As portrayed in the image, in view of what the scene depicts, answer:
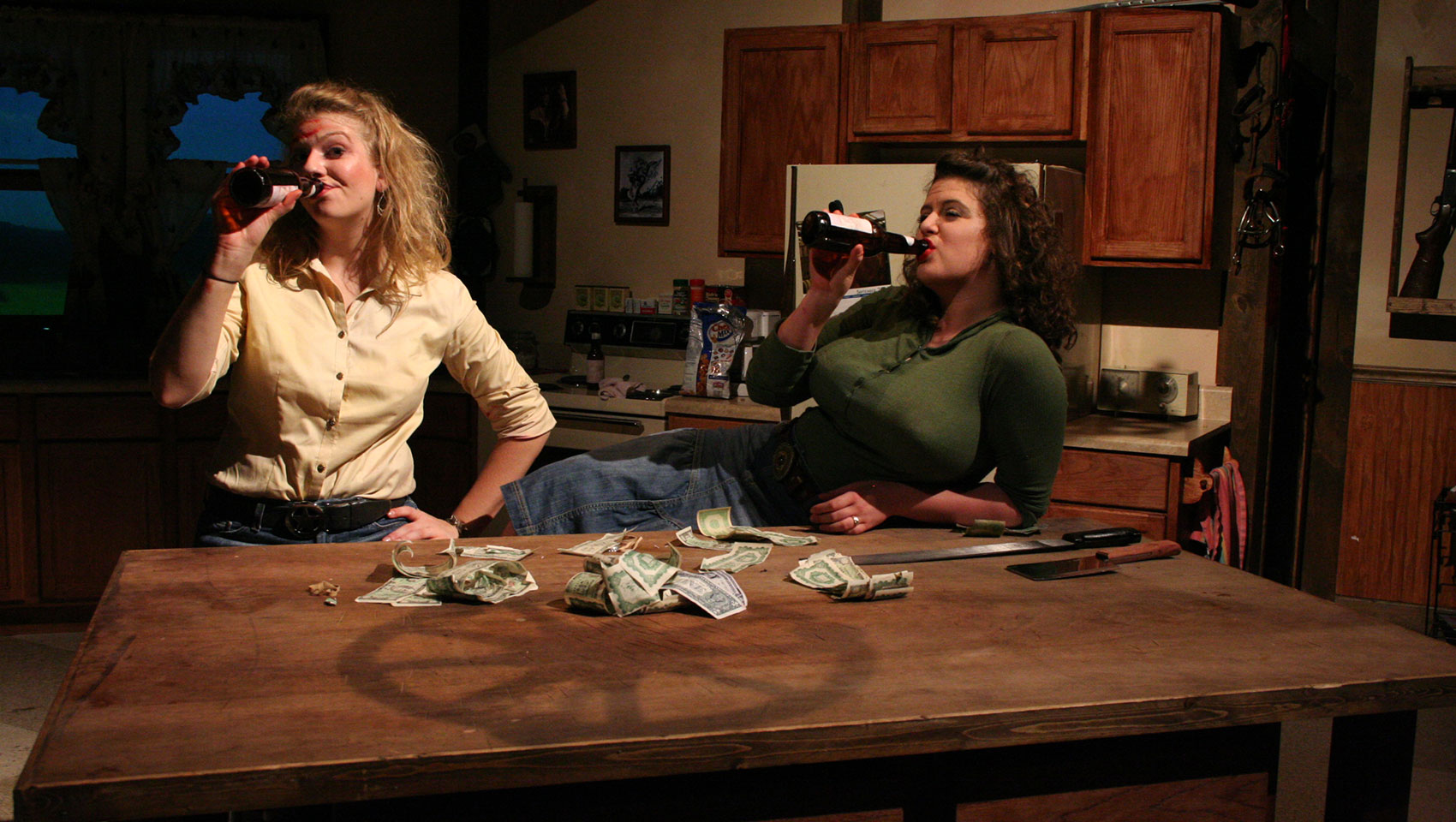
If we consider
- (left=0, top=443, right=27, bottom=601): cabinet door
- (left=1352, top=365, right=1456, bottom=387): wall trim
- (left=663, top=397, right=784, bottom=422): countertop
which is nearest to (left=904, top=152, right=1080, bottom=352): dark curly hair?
(left=663, top=397, right=784, bottom=422): countertop

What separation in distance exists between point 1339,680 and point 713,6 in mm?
4120

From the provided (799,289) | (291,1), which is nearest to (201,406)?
(291,1)

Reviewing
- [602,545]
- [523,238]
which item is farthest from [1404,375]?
[602,545]

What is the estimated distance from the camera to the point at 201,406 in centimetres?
443

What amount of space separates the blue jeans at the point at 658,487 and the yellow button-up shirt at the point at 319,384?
0.85 feet

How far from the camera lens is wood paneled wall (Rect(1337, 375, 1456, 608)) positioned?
4.36 m

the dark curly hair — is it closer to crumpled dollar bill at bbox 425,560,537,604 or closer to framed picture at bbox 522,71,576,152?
crumpled dollar bill at bbox 425,560,537,604

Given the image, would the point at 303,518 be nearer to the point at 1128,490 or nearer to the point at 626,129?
the point at 1128,490

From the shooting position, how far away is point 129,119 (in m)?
4.79

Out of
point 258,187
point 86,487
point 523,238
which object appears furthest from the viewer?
point 523,238

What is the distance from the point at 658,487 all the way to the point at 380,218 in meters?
0.71

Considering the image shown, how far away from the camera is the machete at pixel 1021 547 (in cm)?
183

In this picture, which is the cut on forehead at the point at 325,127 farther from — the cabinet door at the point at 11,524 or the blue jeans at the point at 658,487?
the cabinet door at the point at 11,524

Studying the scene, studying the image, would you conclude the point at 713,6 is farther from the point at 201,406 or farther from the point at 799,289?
the point at 201,406
